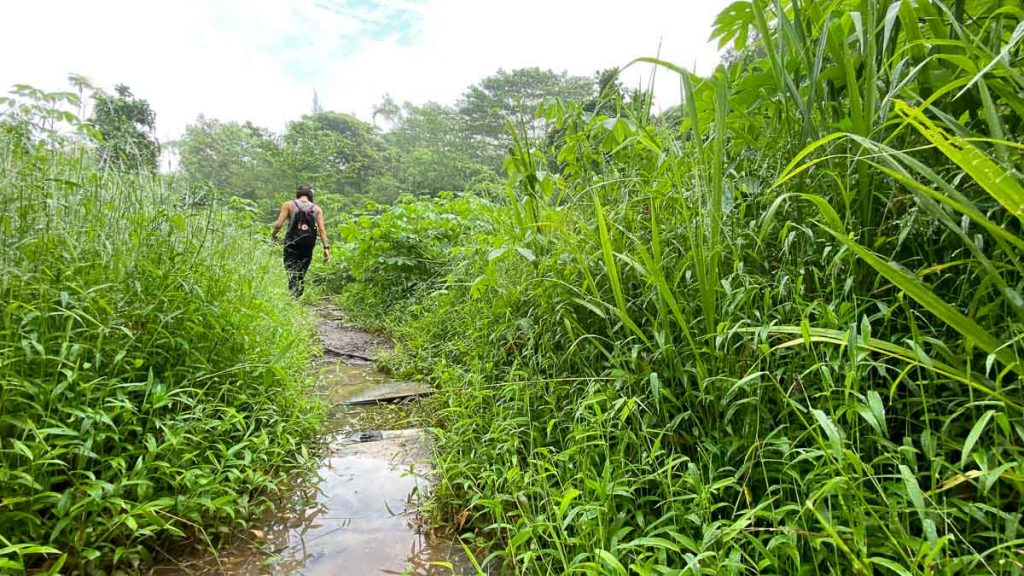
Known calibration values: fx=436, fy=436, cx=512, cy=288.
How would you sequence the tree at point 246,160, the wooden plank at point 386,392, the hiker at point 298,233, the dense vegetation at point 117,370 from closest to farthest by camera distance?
the dense vegetation at point 117,370 → the wooden plank at point 386,392 → the hiker at point 298,233 → the tree at point 246,160

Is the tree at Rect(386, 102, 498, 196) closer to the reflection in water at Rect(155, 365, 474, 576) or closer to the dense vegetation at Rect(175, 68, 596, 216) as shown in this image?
the dense vegetation at Rect(175, 68, 596, 216)

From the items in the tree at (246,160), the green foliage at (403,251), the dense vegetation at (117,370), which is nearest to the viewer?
the dense vegetation at (117,370)

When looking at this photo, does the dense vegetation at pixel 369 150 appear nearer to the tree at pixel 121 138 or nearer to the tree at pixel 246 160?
the tree at pixel 246 160

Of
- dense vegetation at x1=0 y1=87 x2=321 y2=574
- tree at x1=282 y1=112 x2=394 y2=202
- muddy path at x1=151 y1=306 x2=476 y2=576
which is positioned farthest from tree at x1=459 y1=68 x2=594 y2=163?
muddy path at x1=151 y1=306 x2=476 y2=576

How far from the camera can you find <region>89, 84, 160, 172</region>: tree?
2289 mm

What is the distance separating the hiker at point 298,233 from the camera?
5289mm

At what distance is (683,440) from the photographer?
1.35 metres

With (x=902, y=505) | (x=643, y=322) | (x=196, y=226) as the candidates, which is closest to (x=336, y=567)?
(x=643, y=322)

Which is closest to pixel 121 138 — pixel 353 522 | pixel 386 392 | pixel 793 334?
pixel 386 392

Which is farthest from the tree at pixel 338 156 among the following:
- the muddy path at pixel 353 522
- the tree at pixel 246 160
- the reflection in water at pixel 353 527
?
the reflection in water at pixel 353 527

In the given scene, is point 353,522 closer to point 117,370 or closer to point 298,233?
point 117,370

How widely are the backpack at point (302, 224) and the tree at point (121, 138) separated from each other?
2553 mm

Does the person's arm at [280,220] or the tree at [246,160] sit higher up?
the tree at [246,160]

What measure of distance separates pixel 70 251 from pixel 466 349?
6.08 feet
